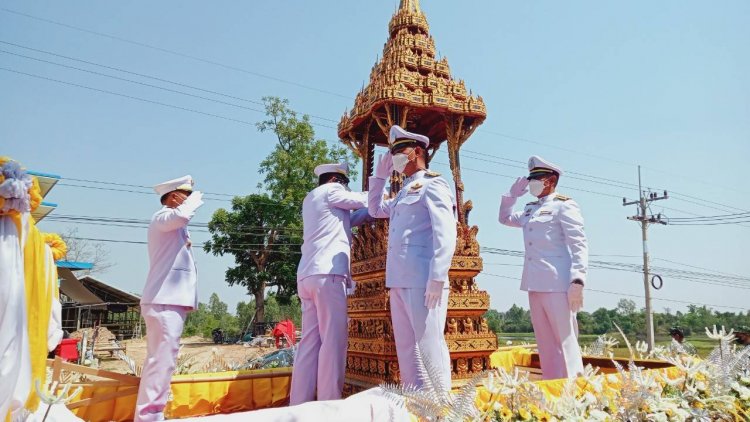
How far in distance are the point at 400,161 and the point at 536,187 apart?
50.4 inches

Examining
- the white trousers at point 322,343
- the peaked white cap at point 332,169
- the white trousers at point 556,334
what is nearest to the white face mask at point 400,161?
the peaked white cap at point 332,169

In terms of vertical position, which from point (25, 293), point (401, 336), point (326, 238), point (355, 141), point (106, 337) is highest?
point (355, 141)

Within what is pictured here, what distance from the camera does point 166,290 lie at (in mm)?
3326

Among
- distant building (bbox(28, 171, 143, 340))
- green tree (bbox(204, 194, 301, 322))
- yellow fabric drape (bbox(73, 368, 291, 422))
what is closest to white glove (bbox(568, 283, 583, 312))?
yellow fabric drape (bbox(73, 368, 291, 422))

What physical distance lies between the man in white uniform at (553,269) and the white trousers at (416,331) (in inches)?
38.1

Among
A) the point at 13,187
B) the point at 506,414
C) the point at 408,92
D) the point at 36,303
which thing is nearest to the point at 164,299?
the point at 36,303

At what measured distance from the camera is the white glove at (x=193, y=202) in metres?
3.39

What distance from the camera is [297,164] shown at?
2519 centimetres

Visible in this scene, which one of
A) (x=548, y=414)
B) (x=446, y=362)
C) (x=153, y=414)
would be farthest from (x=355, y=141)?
(x=548, y=414)

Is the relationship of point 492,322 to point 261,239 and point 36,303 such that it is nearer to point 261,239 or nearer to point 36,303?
point 261,239

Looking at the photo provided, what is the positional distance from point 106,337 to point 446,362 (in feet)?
69.0

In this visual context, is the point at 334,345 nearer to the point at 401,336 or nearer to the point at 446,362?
the point at 401,336

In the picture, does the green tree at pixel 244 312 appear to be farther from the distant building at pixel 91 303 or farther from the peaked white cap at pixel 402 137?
the peaked white cap at pixel 402 137

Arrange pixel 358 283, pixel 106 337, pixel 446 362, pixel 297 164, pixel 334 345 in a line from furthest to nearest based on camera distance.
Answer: pixel 297 164
pixel 106 337
pixel 358 283
pixel 334 345
pixel 446 362
